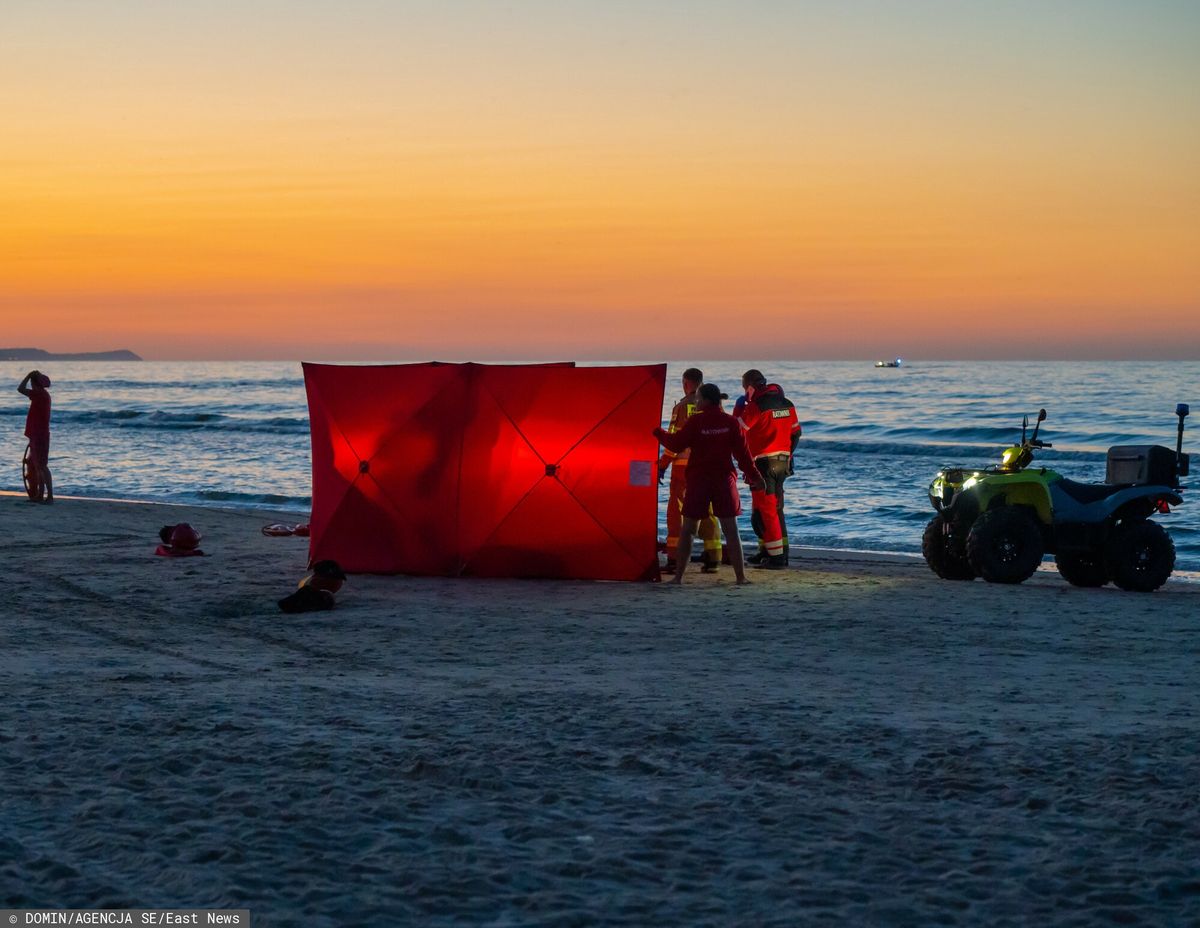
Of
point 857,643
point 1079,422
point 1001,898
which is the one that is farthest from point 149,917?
point 1079,422

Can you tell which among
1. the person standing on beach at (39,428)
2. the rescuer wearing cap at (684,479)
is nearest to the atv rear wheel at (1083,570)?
the rescuer wearing cap at (684,479)

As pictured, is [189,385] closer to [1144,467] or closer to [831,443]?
[831,443]

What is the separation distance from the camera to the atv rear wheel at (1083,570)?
1191 cm

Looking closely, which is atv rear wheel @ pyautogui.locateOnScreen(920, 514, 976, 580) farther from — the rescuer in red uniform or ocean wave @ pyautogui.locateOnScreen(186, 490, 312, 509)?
ocean wave @ pyautogui.locateOnScreen(186, 490, 312, 509)

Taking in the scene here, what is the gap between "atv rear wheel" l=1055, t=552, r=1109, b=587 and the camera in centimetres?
1191

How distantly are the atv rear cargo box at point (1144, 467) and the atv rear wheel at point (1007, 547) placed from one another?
1042 millimetres

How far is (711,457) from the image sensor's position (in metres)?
11.0

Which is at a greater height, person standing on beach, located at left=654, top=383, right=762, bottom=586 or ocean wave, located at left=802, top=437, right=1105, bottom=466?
person standing on beach, located at left=654, top=383, right=762, bottom=586

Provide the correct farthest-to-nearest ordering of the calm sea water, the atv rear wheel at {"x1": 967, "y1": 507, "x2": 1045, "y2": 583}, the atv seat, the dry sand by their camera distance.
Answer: the calm sea water, the atv seat, the atv rear wheel at {"x1": 967, "y1": 507, "x2": 1045, "y2": 583}, the dry sand

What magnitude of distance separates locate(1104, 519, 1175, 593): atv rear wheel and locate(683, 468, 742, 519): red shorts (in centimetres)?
327

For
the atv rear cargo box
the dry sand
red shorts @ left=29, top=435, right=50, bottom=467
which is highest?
the atv rear cargo box

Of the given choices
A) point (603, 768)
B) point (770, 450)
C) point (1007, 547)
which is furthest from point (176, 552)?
point (603, 768)

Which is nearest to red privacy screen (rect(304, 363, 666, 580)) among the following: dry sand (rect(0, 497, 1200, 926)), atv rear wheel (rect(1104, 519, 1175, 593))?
dry sand (rect(0, 497, 1200, 926))

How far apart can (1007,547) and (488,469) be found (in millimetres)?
4436
